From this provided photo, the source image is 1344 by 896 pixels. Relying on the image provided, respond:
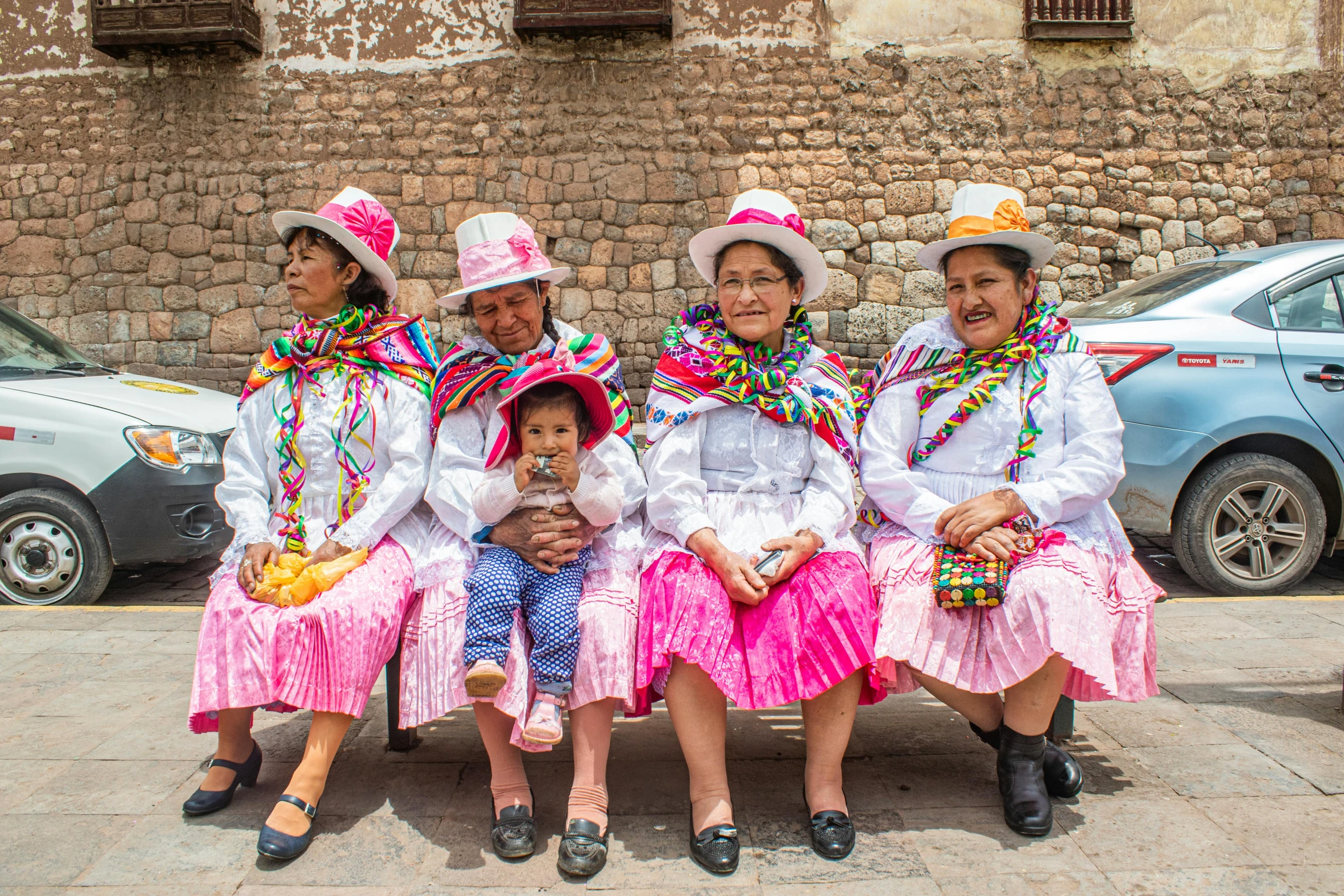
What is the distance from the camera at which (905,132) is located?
1114cm

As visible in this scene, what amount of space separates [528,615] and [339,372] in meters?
1.02

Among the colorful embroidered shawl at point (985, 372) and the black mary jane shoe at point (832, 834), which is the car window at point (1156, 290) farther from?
the black mary jane shoe at point (832, 834)

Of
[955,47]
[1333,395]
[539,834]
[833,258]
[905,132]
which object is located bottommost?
[539,834]

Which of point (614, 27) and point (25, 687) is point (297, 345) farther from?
point (614, 27)

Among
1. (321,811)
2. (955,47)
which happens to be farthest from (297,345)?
(955,47)

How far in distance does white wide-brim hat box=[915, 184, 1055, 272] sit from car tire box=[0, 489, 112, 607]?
4.42m

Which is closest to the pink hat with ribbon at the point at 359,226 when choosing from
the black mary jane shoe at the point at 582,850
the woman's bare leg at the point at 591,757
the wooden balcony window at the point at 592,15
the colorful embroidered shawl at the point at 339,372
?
the colorful embroidered shawl at the point at 339,372

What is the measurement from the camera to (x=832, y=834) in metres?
2.43

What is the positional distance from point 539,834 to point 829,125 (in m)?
10.1

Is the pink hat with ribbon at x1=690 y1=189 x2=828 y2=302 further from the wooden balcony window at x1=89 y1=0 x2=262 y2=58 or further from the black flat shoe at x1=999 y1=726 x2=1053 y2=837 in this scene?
the wooden balcony window at x1=89 y1=0 x2=262 y2=58

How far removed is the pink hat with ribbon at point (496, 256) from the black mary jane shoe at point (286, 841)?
4.86 feet

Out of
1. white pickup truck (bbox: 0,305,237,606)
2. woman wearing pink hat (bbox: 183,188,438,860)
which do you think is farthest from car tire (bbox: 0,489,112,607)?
woman wearing pink hat (bbox: 183,188,438,860)

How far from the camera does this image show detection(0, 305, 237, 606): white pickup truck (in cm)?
480

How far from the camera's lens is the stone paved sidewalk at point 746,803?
90.7 inches
